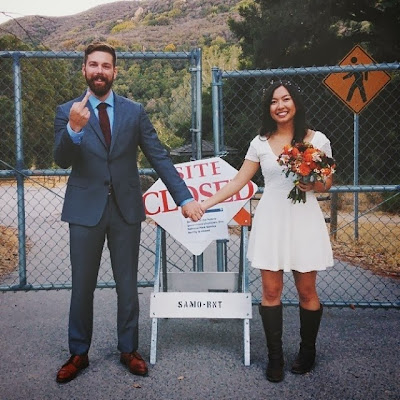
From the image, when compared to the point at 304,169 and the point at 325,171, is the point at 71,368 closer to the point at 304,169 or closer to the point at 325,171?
the point at 304,169

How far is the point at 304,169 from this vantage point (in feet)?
11.6

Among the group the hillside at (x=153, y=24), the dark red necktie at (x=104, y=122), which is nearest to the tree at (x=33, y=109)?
the dark red necktie at (x=104, y=122)

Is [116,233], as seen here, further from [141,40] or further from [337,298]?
[141,40]

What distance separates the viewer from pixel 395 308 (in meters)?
5.36

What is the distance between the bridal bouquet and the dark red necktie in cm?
127

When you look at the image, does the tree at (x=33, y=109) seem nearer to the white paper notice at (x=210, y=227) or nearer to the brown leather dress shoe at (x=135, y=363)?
the white paper notice at (x=210, y=227)

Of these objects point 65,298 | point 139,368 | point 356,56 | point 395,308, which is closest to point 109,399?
point 139,368

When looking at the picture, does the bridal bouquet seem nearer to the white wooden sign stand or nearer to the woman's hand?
the woman's hand

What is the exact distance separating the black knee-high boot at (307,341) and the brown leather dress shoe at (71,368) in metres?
1.60

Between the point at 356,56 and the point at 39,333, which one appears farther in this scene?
the point at 356,56

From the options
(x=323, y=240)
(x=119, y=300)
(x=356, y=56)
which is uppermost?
(x=356, y=56)

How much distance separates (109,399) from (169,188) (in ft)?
5.22

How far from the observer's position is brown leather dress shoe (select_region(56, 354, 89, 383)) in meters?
3.84

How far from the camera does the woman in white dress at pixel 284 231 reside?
3.79 meters
